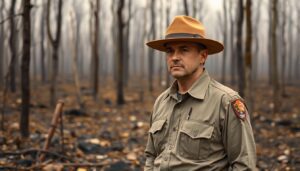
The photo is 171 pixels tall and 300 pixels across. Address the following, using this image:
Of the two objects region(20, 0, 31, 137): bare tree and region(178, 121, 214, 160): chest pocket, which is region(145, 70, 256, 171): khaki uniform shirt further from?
region(20, 0, 31, 137): bare tree

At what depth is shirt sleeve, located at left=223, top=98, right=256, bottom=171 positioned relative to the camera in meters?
2.28

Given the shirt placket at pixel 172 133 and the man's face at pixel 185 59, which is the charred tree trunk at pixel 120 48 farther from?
the shirt placket at pixel 172 133

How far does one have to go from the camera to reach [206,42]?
2580 mm

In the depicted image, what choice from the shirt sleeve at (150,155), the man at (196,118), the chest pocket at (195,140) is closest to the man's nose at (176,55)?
the man at (196,118)

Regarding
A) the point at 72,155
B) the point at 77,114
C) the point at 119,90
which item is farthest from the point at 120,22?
the point at 72,155

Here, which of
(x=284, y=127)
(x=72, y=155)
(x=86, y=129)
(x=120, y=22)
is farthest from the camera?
(x=120, y=22)

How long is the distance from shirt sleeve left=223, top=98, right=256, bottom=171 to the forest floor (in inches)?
166

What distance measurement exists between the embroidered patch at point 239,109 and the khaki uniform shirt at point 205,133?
0.06ft

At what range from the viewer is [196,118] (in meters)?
2.47

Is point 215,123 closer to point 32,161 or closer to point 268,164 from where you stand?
point 32,161

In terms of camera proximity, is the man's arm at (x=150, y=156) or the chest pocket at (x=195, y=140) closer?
the chest pocket at (x=195, y=140)

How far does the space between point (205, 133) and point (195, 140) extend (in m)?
0.09

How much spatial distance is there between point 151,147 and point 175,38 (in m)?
0.92

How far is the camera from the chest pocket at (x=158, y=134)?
8.75 feet
